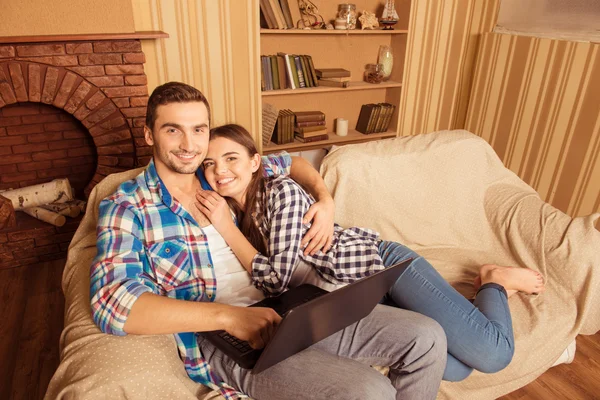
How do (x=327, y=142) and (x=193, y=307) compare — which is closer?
(x=193, y=307)

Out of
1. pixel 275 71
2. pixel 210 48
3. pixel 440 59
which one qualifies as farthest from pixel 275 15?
pixel 440 59

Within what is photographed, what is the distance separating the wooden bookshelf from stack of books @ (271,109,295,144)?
1.8 inches

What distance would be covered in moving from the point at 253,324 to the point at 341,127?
8.47 ft

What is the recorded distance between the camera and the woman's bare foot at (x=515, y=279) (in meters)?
1.67

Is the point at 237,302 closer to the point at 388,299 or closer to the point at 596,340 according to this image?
the point at 388,299

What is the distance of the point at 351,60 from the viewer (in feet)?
11.5

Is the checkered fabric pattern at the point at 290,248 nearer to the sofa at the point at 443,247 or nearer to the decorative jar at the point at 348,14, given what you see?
the sofa at the point at 443,247

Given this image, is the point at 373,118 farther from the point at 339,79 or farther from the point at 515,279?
the point at 515,279

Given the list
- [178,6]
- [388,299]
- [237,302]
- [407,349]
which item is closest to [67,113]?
[178,6]

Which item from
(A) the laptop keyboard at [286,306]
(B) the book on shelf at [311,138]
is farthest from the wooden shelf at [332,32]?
(A) the laptop keyboard at [286,306]

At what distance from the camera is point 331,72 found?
3.29 meters

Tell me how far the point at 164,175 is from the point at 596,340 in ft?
6.74

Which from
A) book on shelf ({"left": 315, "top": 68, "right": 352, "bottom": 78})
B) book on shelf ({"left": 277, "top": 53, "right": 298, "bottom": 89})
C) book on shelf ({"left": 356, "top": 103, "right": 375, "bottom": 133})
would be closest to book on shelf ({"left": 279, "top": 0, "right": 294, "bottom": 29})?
book on shelf ({"left": 277, "top": 53, "right": 298, "bottom": 89})

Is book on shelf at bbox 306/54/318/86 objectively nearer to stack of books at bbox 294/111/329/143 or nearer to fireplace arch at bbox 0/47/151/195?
stack of books at bbox 294/111/329/143
